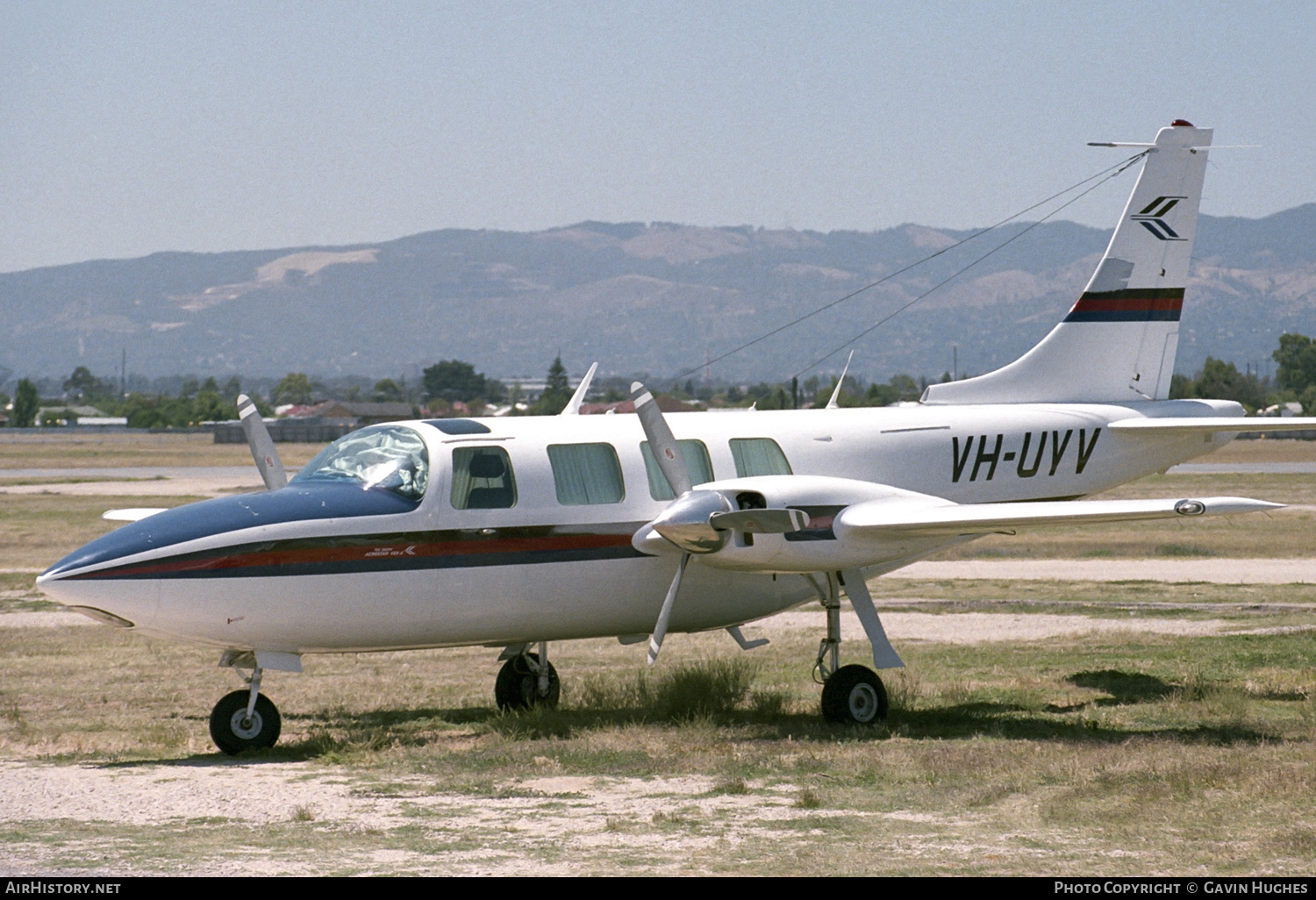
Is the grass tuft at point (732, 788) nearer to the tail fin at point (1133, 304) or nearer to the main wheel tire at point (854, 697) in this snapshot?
the main wheel tire at point (854, 697)

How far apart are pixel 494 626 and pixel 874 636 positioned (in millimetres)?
3932

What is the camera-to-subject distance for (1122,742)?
47.6 ft

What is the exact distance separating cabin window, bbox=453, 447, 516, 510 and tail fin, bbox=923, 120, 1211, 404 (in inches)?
284

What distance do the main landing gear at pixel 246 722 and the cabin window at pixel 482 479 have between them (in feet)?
8.49

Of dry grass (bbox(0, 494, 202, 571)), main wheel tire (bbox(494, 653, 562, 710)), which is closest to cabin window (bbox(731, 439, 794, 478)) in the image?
main wheel tire (bbox(494, 653, 562, 710))

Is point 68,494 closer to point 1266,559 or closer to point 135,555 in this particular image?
point 1266,559

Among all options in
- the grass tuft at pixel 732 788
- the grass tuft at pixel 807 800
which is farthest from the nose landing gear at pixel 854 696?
the grass tuft at pixel 807 800

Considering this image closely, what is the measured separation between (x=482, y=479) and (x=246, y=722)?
128 inches

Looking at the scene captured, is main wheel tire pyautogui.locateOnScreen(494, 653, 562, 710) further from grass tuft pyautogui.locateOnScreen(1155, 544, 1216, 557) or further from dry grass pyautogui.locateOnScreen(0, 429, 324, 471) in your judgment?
dry grass pyautogui.locateOnScreen(0, 429, 324, 471)

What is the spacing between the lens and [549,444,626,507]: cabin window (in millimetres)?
15711

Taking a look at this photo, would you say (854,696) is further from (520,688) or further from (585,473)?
(520,688)

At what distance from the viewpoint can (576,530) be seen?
15602mm

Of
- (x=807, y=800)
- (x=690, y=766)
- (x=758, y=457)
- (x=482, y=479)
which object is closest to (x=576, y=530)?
(x=482, y=479)
